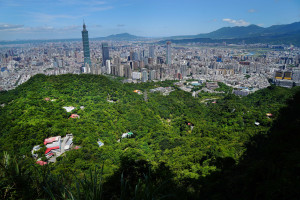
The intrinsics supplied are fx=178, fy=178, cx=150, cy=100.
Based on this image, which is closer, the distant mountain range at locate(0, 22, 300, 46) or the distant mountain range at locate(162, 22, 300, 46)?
the distant mountain range at locate(0, 22, 300, 46)

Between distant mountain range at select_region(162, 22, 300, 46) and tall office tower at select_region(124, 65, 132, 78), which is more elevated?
distant mountain range at select_region(162, 22, 300, 46)

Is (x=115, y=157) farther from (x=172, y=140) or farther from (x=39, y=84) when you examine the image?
(x=39, y=84)

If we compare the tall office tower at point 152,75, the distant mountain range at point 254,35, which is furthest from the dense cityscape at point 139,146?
the distant mountain range at point 254,35

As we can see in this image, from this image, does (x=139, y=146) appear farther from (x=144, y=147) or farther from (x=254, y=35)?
(x=254, y=35)

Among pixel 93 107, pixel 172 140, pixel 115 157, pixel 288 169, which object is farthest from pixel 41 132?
pixel 288 169

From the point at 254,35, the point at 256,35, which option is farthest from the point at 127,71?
the point at 254,35

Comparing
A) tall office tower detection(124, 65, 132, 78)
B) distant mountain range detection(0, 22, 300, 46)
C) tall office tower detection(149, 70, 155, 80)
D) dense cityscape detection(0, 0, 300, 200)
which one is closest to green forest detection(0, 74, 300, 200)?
dense cityscape detection(0, 0, 300, 200)

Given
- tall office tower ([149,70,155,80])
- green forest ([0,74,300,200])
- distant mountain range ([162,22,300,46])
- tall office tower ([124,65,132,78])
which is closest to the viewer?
green forest ([0,74,300,200])

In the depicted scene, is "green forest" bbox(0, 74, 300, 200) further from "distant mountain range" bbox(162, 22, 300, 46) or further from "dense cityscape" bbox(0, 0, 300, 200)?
"distant mountain range" bbox(162, 22, 300, 46)

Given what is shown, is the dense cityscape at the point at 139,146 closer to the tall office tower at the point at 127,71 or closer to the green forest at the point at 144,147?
the green forest at the point at 144,147
